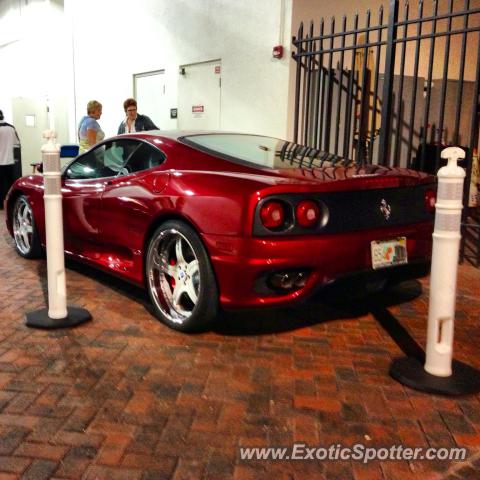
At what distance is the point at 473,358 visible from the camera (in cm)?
323

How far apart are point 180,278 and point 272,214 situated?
2.78 feet

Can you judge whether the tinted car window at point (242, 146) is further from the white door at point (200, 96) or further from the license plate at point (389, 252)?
the white door at point (200, 96)

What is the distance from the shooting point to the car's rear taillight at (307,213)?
9.96 ft

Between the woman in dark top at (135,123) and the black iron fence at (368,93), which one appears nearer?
the black iron fence at (368,93)

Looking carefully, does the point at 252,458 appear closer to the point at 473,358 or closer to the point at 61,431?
the point at 61,431

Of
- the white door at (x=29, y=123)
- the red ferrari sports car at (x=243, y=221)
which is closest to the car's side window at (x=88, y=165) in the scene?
the red ferrari sports car at (x=243, y=221)

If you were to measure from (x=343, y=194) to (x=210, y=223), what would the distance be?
766 mm

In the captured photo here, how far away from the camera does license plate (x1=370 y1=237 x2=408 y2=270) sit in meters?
3.28

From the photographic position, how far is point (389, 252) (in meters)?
3.34

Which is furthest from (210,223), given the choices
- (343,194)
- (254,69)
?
(254,69)

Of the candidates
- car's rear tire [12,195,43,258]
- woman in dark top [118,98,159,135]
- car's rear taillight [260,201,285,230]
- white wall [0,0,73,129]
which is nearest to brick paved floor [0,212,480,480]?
car's rear taillight [260,201,285,230]

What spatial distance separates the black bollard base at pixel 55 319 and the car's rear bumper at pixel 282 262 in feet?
3.57

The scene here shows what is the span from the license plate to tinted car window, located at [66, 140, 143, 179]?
1.93 m

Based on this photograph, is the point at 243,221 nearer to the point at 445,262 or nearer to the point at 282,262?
the point at 282,262
